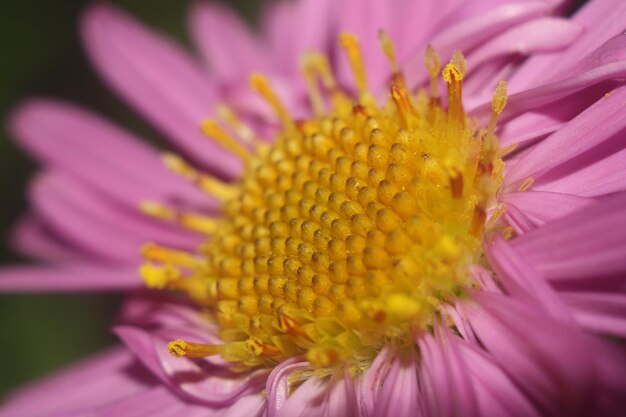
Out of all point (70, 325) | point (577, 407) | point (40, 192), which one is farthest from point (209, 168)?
point (577, 407)

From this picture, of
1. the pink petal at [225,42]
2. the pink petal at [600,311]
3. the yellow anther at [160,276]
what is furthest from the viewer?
the pink petal at [225,42]

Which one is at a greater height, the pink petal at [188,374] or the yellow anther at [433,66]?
the yellow anther at [433,66]

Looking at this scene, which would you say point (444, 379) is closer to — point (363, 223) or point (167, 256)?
point (363, 223)

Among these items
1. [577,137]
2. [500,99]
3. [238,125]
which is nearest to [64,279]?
[238,125]

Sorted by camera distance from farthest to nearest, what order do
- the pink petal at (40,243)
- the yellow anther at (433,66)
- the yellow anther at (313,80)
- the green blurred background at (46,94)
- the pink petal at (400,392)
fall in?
→ the green blurred background at (46,94) → the pink petal at (40,243) → the yellow anther at (313,80) → the yellow anther at (433,66) → the pink petal at (400,392)

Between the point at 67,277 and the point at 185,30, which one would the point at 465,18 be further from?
the point at 185,30

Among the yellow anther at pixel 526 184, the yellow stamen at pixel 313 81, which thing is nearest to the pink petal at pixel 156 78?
the yellow stamen at pixel 313 81

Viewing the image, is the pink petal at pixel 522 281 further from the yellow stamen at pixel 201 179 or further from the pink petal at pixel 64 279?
the pink petal at pixel 64 279
